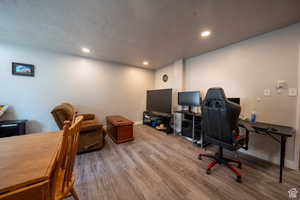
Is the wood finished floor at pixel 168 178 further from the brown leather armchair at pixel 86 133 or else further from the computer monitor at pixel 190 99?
the computer monitor at pixel 190 99

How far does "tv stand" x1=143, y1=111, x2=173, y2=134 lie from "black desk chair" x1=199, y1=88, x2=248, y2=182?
5.67 ft

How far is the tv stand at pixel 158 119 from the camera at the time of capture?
11.5 ft

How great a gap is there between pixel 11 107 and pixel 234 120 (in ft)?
16.0

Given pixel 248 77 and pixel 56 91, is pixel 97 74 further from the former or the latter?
pixel 248 77

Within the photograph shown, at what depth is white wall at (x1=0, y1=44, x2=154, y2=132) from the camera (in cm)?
266

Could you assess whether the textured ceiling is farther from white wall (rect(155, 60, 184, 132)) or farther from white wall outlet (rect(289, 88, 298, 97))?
white wall outlet (rect(289, 88, 298, 97))

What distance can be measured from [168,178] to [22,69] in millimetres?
4228

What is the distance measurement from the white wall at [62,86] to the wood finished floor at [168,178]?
6.38 feet

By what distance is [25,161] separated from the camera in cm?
72

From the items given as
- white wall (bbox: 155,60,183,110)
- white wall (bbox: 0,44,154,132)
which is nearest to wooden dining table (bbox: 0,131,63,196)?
white wall (bbox: 0,44,154,132)

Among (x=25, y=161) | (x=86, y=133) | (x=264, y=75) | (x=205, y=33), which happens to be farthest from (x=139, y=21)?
(x=264, y=75)

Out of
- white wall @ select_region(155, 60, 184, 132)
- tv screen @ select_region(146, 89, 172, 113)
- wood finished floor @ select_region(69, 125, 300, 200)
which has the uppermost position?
white wall @ select_region(155, 60, 184, 132)

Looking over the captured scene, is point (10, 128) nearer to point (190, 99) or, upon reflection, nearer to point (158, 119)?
point (158, 119)

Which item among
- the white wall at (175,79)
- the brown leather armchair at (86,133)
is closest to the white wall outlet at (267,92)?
the white wall at (175,79)
